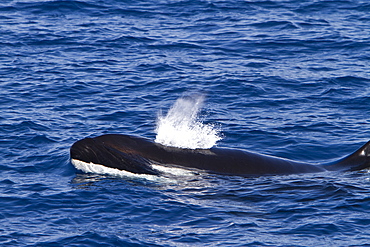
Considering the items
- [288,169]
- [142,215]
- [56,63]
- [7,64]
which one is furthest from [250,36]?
[142,215]

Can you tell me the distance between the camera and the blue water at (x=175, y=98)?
13.1 metres

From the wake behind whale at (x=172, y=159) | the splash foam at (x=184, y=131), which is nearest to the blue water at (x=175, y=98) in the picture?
the wake behind whale at (x=172, y=159)

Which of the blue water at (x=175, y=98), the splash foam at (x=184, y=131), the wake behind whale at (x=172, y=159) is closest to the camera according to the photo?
the blue water at (x=175, y=98)

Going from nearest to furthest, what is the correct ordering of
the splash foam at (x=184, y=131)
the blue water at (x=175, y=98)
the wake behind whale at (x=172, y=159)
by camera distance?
1. the blue water at (x=175, y=98)
2. the wake behind whale at (x=172, y=159)
3. the splash foam at (x=184, y=131)

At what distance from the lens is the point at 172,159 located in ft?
50.5

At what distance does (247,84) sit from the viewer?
2416 cm

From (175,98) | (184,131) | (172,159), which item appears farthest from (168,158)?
(175,98)

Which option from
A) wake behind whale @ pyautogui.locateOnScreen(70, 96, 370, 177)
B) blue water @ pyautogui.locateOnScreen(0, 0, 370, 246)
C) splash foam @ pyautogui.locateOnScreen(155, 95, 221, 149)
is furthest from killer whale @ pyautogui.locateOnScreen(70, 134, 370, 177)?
splash foam @ pyautogui.locateOnScreen(155, 95, 221, 149)

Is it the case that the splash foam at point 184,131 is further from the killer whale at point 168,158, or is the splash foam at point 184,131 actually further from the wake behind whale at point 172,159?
the killer whale at point 168,158

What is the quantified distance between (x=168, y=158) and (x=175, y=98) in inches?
306

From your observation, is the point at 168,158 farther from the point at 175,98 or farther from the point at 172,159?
the point at 175,98

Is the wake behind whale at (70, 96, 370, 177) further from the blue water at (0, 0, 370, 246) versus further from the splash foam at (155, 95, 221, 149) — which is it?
the blue water at (0, 0, 370, 246)

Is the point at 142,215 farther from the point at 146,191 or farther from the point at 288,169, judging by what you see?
the point at 288,169

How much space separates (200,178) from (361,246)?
456 centimetres
